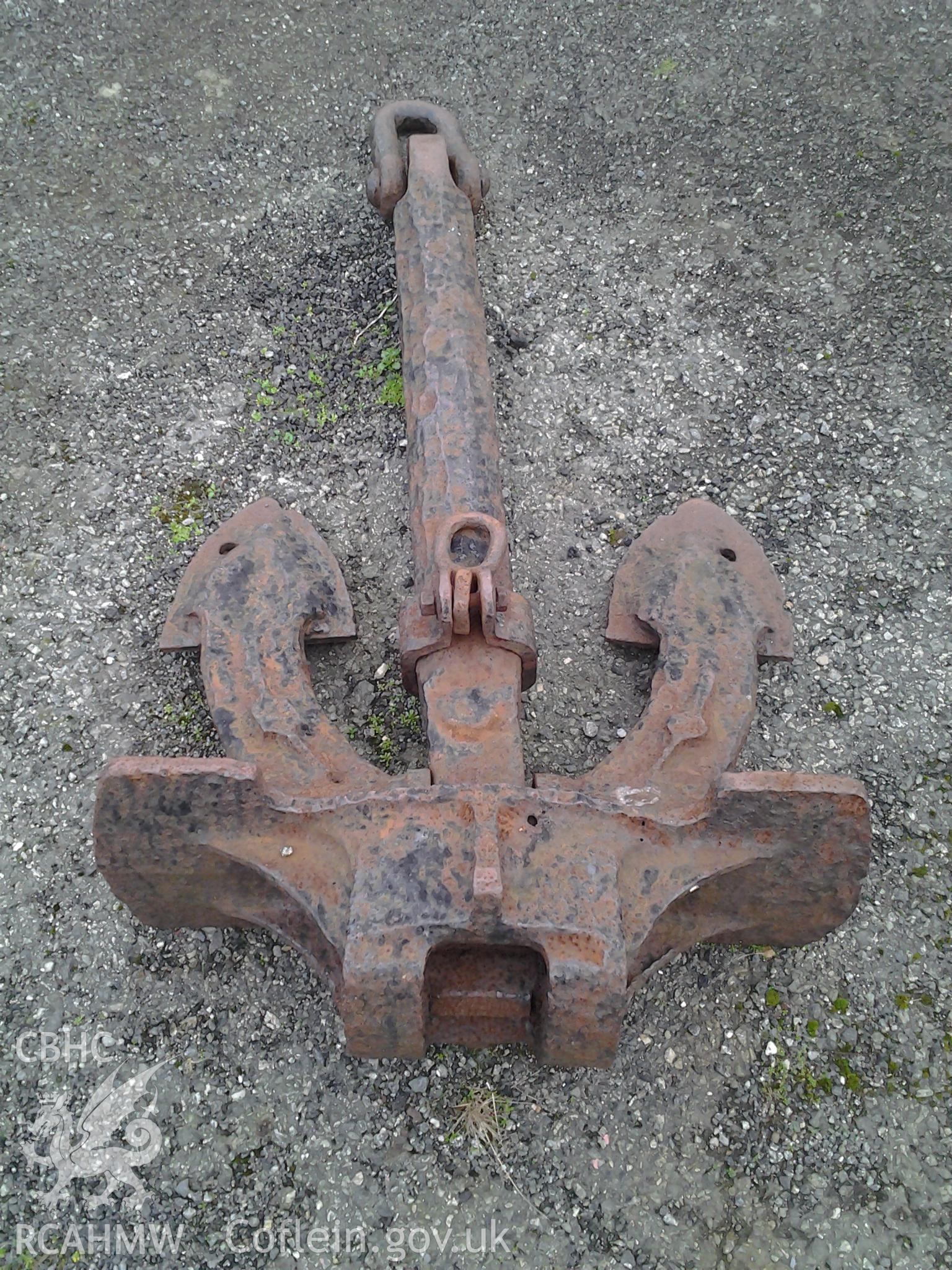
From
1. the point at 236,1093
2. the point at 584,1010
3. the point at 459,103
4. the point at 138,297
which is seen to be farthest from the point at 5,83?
the point at 584,1010

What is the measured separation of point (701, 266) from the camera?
12.1ft

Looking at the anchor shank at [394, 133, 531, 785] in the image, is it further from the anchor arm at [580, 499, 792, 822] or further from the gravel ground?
the gravel ground

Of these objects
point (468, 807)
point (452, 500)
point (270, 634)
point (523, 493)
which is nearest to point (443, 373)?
point (452, 500)

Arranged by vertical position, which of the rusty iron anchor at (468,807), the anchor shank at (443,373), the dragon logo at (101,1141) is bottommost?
the dragon logo at (101,1141)

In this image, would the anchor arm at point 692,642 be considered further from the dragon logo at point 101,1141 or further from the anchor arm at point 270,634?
the dragon logo at point 101,1141

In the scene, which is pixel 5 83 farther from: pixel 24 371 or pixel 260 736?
pixel 260 736

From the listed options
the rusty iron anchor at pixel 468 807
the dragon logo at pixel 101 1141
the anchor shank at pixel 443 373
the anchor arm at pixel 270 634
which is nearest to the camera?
the rusty iron anchor at pixel 468 807

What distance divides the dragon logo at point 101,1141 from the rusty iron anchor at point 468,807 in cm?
46

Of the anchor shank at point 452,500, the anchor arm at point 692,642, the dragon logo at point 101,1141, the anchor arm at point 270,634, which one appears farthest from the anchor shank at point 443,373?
the dragon logo at point 101,1141

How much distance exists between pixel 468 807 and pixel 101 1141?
119 cm

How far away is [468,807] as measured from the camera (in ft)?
6.44

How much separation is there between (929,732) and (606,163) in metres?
2.55

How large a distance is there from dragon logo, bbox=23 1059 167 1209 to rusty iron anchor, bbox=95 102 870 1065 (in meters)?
0.46

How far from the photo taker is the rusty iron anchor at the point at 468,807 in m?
1.86
